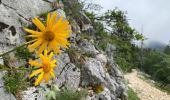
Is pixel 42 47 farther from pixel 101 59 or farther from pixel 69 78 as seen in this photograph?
pixel 101 59

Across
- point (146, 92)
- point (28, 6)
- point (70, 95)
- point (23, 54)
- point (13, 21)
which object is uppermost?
point (28, 6)

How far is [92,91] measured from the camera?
9094 mm

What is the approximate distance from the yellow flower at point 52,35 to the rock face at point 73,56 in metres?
4.44

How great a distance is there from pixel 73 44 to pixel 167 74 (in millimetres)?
33835

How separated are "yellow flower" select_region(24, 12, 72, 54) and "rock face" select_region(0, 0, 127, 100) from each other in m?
4.44

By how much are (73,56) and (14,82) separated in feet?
8.28

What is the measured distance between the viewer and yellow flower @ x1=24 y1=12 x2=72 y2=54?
72.9 inches

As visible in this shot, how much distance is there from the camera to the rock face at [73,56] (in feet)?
24.1

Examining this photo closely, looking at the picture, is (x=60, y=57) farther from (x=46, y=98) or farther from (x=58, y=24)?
(x=58, y=24)

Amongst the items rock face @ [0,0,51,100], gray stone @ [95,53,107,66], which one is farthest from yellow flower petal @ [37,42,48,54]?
gray stone @ [95,53,107,66]

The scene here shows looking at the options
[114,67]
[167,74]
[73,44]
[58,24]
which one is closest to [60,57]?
[73,44]

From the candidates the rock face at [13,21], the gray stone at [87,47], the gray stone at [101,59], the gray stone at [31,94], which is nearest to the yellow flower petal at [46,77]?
the rock face at [13,21]

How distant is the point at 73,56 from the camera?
9000 millimetres

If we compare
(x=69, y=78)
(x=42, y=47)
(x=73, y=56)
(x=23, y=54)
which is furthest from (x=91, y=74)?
(x=42, y=47)
